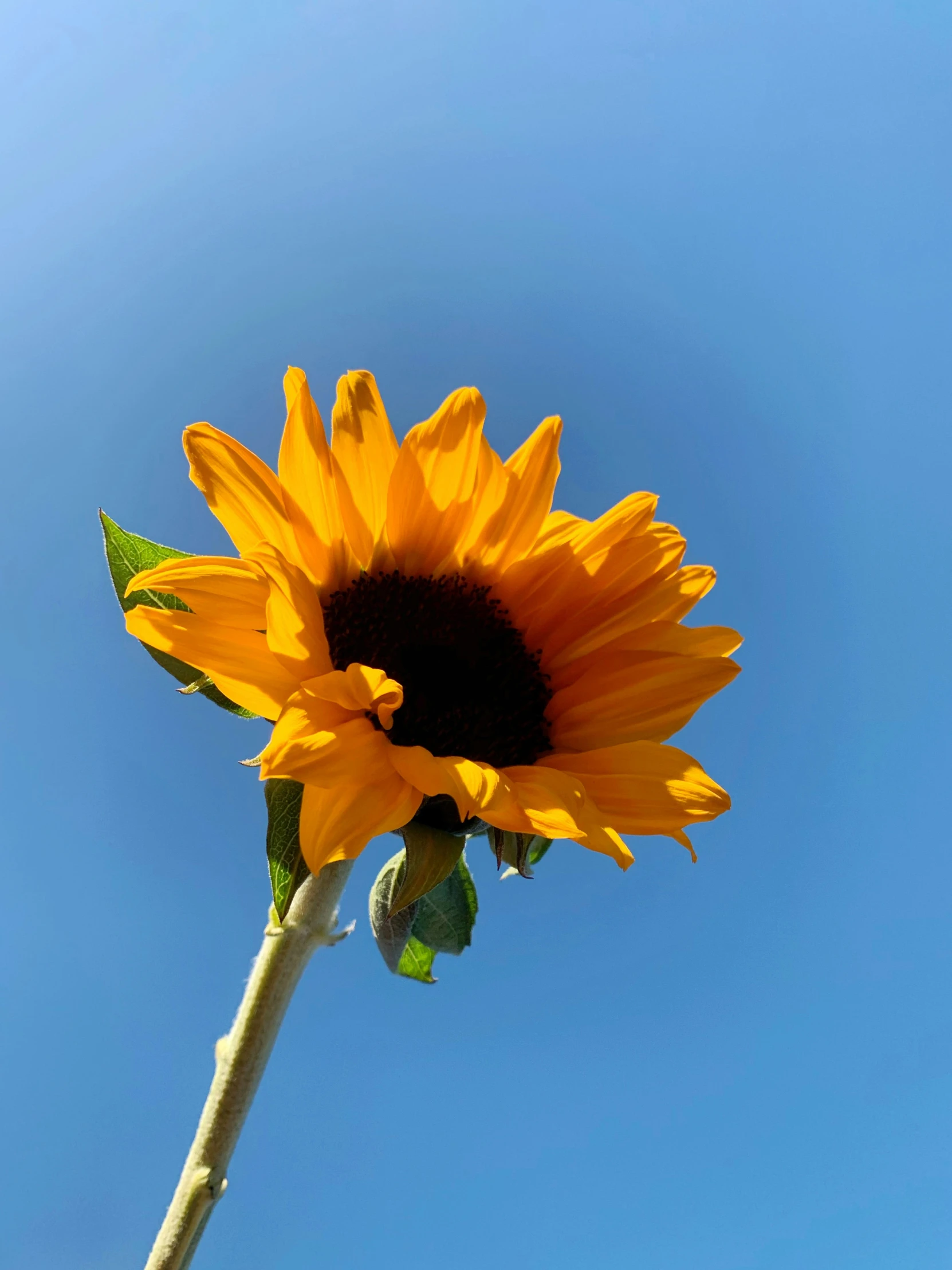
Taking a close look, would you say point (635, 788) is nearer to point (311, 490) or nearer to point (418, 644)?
point (418, 644)

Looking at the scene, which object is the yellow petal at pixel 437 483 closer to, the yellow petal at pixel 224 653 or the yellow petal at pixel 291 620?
the yellow petal at pixel 291 620

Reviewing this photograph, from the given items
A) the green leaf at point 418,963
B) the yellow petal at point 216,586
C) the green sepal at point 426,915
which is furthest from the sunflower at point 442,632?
the green leaf at point 418,963

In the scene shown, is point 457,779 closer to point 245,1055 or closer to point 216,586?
point 216,586

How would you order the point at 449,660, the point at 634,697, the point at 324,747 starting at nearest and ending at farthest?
the point at 324,747 < the point at 634,697 < the point at 449,660

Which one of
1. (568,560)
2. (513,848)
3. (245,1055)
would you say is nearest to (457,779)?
(513,848)

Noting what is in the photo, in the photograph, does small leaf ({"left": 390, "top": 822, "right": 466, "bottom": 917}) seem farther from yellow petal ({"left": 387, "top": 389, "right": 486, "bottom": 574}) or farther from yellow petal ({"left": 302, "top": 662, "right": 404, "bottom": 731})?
yellow petal ({"left": 387, "top": 389, "right": 486, "bottom": 574})

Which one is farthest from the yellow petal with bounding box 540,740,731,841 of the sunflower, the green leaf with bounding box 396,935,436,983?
the green leaf with bounding box 396,935,436,983

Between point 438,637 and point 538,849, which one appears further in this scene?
point 438,637
